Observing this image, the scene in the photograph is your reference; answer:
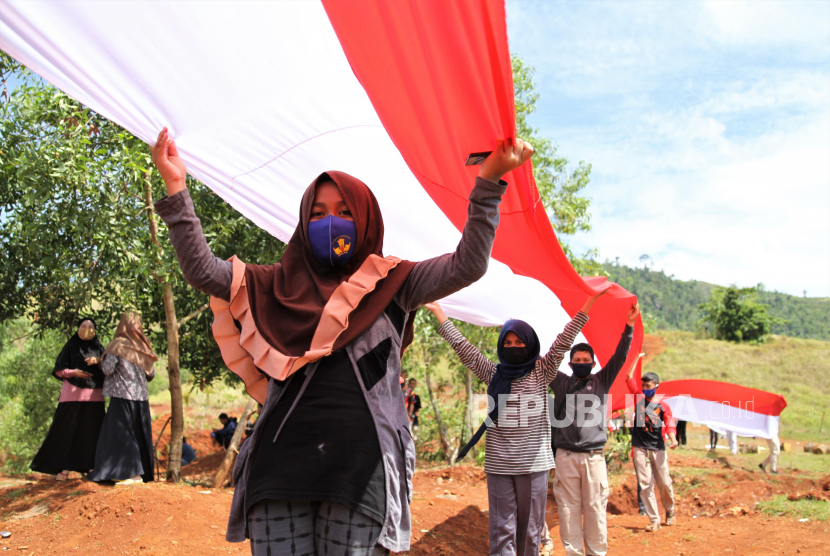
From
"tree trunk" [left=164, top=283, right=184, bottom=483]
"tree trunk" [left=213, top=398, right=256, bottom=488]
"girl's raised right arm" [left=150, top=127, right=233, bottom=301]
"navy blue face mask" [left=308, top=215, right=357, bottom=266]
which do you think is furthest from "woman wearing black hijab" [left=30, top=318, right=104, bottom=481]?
"navy blue face mask" [left=308, top=215, right=357, bottom=266]

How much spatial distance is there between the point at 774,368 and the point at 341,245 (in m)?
40.1

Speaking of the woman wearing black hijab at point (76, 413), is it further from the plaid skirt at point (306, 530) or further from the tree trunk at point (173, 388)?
the plaid skirt at point (306, 530)

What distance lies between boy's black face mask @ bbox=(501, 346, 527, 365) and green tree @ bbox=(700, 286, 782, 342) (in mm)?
45063

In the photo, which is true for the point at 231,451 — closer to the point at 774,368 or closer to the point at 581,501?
the point at 581,501

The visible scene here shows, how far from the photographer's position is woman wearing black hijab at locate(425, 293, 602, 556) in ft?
14.2

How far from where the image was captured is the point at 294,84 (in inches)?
94.3

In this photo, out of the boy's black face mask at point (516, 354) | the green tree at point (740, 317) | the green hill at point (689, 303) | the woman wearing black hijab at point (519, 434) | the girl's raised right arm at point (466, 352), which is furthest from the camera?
the green hill at point (689, 303)

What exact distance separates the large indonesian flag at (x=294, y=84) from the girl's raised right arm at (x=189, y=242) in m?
0.43

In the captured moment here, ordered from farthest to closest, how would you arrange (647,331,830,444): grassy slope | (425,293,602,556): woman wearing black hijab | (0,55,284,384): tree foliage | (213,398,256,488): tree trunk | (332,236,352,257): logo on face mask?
(647,331,830,444): grassy slope, (213,398,256,488): tree trunk, (0,55,284,384): tree foliage, (425,293,602,556): woman wearing black hijab, (332,236,352,257): logo on face mask

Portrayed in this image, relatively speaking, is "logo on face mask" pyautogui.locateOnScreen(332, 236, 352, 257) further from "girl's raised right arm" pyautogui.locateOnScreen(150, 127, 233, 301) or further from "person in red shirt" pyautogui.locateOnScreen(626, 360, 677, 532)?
"person in red shirt" pyautogui.locateOnScreen(626, 360, 677, 532)

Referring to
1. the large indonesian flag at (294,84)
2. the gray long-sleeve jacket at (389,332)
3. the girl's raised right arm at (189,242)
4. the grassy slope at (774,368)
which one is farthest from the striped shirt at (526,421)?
the grassy slope at (774,368)

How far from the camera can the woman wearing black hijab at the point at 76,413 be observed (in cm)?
679

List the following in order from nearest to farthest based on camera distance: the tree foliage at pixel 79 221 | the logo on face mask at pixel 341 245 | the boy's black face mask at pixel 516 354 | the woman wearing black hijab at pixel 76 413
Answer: the logo on face mask at pixel 341 245 → the boy's black face mask at pixel 516 354 → the tree foliage at pixel 79 221 → the woman wearing black hijab at pixel 76 413

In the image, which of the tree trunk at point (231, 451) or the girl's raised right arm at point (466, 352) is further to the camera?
the tree trunk at point (231, 451)
